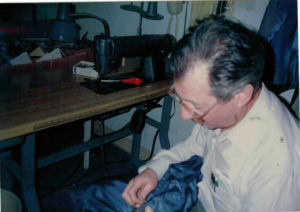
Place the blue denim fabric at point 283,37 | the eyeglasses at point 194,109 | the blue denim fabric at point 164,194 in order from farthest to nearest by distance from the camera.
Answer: the blue denim fabric at point 283,37, the blue denim fabric at point 164,194, the eyeglasses at point 194,109

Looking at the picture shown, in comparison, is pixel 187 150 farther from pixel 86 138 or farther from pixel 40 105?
pixel 86 138

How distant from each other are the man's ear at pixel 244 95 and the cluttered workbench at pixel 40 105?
0.60m

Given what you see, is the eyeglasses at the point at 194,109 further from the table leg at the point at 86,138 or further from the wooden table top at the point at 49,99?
the table leg at the point at 86,138

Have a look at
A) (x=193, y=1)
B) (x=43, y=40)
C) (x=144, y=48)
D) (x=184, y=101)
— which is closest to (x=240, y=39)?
(x=184, y=101)

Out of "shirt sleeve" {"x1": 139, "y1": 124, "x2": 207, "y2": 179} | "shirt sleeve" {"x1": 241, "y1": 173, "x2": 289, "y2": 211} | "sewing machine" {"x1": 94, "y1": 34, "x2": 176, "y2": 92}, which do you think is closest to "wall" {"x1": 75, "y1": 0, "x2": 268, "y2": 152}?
"sewing machine" {"x1": 94, "y1": 34, "x2": 176, "y2": 92}

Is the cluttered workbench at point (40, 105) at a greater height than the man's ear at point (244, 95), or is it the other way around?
the man's ear at point (244, 95)

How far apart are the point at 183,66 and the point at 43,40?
1503 mm

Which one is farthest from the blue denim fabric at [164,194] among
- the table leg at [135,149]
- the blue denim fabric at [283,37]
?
the table leg at [135,149]

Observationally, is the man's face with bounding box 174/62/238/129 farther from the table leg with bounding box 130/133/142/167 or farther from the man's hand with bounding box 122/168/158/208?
the table leg with bounding box 130/133/142/167

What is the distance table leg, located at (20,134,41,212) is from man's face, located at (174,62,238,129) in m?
0.69

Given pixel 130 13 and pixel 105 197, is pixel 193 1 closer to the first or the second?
pixel 130 13

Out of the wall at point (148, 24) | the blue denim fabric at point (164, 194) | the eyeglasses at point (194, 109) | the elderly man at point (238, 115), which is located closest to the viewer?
the elderly man at point (238, 115)

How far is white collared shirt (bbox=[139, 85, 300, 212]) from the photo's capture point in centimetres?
74

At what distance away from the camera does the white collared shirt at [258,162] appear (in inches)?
29.0
